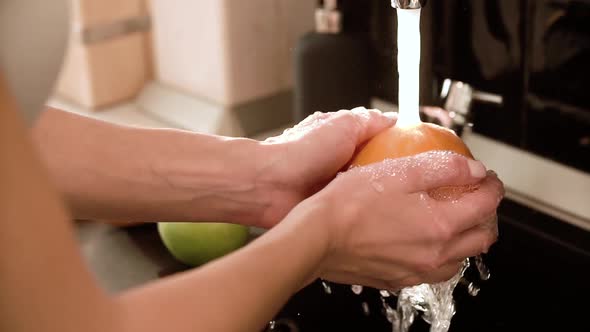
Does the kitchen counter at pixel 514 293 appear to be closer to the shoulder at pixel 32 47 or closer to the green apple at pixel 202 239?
the green apple at pixel 202 239

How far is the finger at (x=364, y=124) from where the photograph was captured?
0.73 meters

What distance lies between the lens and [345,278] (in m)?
0.65

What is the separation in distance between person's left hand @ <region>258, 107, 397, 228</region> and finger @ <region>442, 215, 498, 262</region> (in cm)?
13

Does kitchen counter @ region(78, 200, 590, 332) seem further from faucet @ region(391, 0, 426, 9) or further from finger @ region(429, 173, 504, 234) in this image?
faucet @ region(391, 0, 426, 9)

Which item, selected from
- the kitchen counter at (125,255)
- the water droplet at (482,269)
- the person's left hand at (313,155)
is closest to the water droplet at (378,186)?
the person's left hand at (313,155)

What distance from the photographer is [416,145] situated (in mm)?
675

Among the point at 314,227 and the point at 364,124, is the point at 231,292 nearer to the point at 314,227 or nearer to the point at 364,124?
the point at 314,227

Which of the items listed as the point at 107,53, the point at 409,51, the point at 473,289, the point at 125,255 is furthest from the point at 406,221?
the point at 107,53

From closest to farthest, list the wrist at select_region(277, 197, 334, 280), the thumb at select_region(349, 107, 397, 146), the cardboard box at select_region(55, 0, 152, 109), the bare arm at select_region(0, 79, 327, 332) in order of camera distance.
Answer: the bare arm at select_region(0, 79, 327, 332), the wrist at select_region(277, 197, 334, 280), the thumb at select_region(349, 107, 397, 146), the cardboard box at select_region(55, 0, 152, 109)

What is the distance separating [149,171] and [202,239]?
20cm

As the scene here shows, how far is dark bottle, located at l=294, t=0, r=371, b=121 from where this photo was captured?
1048 mm

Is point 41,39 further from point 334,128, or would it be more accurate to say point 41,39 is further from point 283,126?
point 283,126

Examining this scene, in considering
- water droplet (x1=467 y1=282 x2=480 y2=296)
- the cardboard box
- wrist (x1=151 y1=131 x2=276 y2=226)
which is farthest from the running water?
the cardboard box

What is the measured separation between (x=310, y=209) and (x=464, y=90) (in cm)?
41
